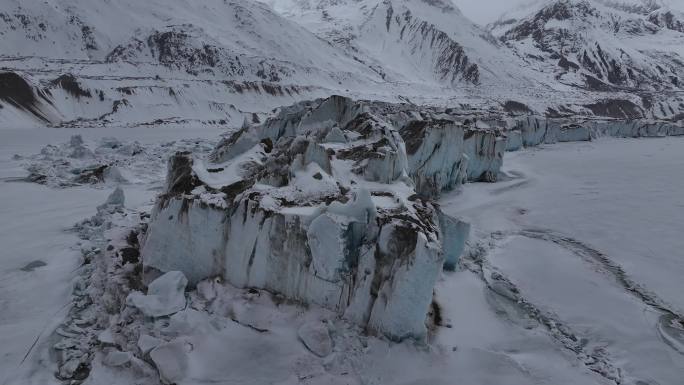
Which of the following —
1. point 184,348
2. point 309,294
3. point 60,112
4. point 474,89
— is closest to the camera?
point 184,348

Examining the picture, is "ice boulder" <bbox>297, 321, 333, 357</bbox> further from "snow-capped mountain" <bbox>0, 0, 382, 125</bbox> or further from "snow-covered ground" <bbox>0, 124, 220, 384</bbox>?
"snow-capped mountain" <bbox>0, 0, 382, 125</bbox>

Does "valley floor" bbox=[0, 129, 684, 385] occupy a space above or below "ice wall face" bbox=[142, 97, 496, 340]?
below

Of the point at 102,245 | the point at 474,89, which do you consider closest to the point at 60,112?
the point at 102,245

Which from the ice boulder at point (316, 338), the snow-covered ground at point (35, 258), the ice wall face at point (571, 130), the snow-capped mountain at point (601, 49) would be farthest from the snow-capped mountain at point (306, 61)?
the ice boulder at point (316, 338)

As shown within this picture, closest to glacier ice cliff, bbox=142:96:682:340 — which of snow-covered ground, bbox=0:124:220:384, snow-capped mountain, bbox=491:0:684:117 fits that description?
snow-covered ground, bbox=0:124:220:384

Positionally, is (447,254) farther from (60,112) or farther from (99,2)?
(99,2)

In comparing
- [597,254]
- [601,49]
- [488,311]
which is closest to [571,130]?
[597,254]

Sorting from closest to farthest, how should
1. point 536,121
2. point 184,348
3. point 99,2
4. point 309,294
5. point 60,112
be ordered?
point 184,348 < point 309,294 < point 536,121 < point 60,112 < point 99,2
